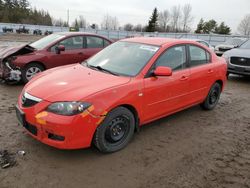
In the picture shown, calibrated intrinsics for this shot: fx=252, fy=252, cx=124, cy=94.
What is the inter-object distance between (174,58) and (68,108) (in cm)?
230

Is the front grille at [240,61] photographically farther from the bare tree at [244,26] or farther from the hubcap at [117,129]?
the bare tree at [244,26]

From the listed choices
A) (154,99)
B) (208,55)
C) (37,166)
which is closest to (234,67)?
(208,55)

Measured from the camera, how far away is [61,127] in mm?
3168

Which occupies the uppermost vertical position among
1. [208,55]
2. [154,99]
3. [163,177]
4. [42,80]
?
[208,55]

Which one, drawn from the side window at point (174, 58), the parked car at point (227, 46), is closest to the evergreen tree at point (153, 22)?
the parked car at point (227, 46)

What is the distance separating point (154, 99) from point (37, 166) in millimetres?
2046

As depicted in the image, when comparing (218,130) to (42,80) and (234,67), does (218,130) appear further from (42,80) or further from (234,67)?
(234,67)

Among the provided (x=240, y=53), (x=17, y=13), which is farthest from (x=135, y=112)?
(x=17, y=13)

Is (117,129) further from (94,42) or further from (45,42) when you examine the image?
(94,42)

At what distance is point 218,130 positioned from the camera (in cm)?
483

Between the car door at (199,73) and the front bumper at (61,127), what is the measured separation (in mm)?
2395

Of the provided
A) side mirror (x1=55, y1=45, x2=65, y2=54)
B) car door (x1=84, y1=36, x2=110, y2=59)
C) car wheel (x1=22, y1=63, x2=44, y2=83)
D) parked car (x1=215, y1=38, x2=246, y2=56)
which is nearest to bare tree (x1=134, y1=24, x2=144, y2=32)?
parked car (x1=215, y1=38, x2=246, y2=56)

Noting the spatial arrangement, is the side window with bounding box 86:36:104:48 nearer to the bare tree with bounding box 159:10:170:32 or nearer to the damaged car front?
the damaged car front

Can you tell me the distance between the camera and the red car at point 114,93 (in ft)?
10.7
